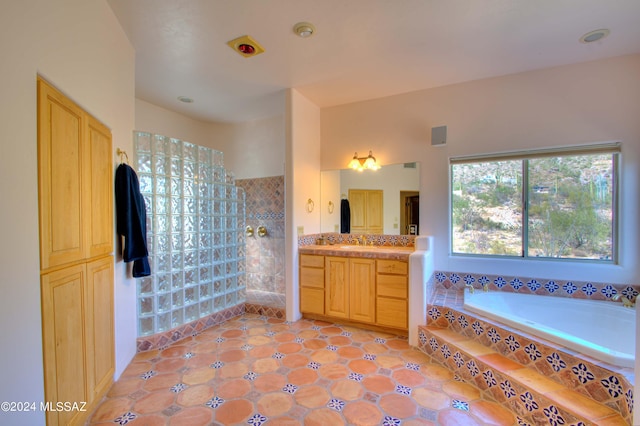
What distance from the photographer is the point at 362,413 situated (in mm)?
1706

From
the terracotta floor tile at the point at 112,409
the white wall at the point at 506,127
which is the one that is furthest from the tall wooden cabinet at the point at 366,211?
the terracotta floor tile at the point at 112,409

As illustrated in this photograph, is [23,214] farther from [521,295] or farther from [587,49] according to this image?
[587,49]

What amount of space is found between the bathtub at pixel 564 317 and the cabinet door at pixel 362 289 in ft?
2.91

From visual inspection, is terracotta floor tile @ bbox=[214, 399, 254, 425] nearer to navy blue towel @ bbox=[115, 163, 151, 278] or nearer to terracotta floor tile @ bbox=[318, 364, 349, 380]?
terracotta floor tile @ bbox=[318, 364, 349, 380]

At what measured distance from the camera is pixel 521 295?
8.83 feet

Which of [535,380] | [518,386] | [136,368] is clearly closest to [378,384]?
[518,386]

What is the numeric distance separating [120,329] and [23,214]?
1341mm

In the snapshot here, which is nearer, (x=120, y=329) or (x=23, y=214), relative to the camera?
(x=23, y=214)

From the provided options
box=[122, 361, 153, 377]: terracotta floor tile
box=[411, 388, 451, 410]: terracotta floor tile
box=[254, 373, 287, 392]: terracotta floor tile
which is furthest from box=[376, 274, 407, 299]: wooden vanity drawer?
box=[122, 361, 153, 377]: terracotta floor tile

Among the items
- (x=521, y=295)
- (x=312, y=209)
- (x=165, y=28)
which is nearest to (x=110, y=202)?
(x=165, y=28)

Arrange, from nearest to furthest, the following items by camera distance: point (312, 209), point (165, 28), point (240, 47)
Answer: point (165, 28) < point (240, 47) < point (312, 209)

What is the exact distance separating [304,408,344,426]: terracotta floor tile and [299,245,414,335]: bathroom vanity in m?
1.27

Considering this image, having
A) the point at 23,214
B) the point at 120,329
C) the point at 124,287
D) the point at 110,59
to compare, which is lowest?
the point at 120,329

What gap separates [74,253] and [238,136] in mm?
3122
